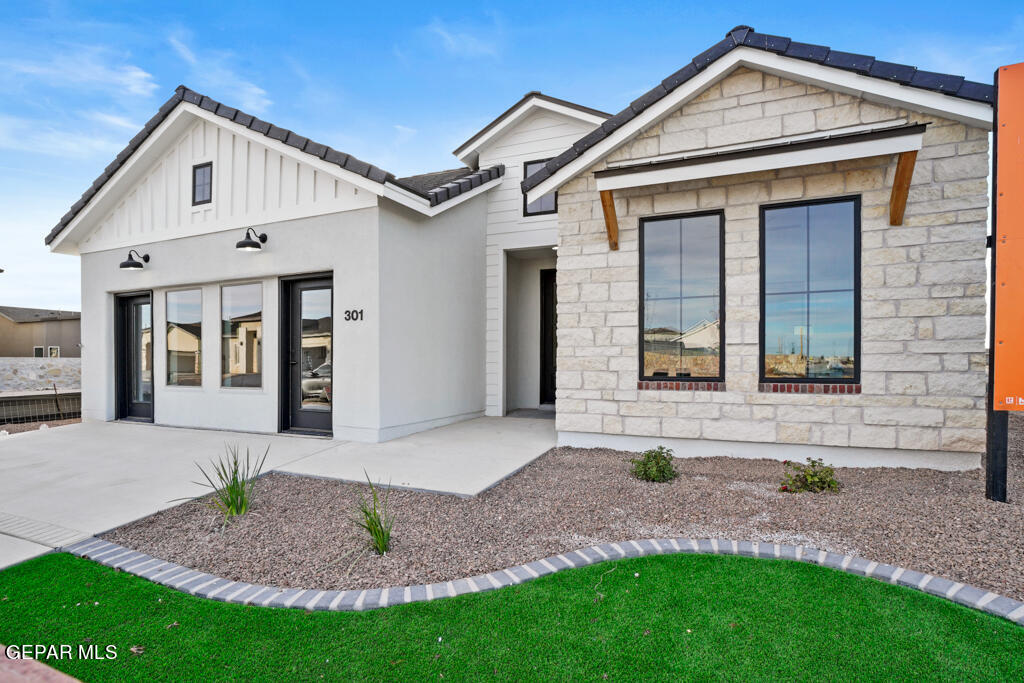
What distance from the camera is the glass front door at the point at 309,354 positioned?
7520mm

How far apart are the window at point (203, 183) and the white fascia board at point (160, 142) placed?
2.55ft

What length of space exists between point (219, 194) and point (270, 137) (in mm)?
1651

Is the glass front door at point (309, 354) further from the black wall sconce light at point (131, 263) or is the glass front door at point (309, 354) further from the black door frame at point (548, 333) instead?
the black door frame at point (548, 333)

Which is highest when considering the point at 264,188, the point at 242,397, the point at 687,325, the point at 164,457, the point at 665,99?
the point at 665,99

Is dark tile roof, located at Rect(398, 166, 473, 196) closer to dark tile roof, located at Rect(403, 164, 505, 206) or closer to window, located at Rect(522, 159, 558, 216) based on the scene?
dark tile roof, located at Rect(403, 164, 505, 206)

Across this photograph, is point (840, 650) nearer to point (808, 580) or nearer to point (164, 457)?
point (808, 580)

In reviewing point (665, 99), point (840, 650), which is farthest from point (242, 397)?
point (840, 650)

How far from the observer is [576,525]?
390 cm

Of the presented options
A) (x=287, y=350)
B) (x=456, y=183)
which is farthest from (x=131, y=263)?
(x=456, y=183)

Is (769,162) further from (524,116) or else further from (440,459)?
(524,116)

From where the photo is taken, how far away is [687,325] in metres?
6.17

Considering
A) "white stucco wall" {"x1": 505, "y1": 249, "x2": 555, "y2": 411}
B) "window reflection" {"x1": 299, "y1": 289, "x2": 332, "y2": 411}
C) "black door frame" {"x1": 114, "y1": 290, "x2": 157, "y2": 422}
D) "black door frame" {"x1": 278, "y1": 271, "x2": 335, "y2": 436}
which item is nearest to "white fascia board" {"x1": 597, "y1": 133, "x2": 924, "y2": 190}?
"window reflection" {"x1": 299, "y1": 289, "x2": 332, "y2": 411}

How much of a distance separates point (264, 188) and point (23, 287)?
36.3 meters

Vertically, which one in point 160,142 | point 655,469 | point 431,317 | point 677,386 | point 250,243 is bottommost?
Answer: point 655,469
